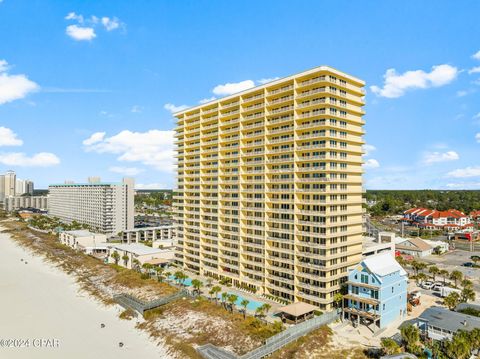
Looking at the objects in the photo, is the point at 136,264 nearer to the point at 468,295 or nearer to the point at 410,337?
the point at 410,337

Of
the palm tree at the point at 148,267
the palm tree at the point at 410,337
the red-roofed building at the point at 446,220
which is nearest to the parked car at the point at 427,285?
the palm tree at the point at 410,337

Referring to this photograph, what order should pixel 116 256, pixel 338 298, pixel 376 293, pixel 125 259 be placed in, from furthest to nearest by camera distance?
pixel 116 256 → pixel 125 259 → pixel 338 298 → pixel 376 293

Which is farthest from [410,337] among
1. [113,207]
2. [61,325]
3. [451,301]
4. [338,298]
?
[113,207]

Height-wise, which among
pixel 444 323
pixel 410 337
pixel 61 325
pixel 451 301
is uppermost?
pixel 451 301

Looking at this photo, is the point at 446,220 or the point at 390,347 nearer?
the point at 390,347

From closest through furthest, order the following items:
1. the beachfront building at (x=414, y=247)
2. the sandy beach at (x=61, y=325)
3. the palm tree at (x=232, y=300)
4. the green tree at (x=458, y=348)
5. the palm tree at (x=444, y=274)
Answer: the green tree at (x=458, y=348)
the sandy beach at (x=61, y=325)
the palm tree at (x=232, y=300)
the palm tree at (x=444, y=274)
the beachfront building at (x=414, y=247)

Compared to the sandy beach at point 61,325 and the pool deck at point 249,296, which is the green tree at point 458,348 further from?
the sandy beach at point 61,325
